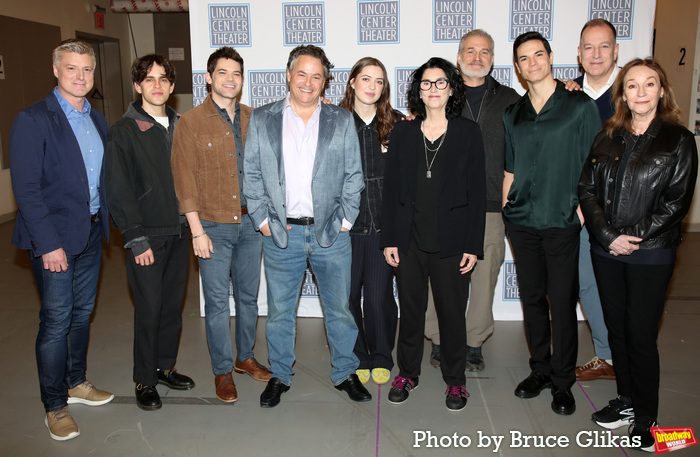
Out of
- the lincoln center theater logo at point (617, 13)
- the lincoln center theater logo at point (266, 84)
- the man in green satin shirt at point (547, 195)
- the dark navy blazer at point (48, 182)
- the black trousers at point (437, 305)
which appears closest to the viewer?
the dark navy blazer at point (48, 182)

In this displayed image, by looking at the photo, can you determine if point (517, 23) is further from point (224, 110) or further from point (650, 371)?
point (650, 371)

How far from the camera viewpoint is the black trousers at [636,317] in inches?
101

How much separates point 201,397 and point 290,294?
2.71 ft

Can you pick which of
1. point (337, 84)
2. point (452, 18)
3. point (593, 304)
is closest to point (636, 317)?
point (593, 304)

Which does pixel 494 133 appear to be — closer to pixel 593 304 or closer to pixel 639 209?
pixel 639 209

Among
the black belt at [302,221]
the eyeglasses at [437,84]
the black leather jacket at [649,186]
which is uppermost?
the eyeglasses at [437,84]

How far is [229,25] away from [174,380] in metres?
2.72

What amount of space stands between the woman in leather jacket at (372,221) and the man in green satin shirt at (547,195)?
0.72 metres

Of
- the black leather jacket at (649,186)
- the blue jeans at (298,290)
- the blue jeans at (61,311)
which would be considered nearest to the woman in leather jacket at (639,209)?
the black leather jacket at (649,186)

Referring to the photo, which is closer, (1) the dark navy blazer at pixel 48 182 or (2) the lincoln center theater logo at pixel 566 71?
(1) the dark navy blazer at pixel 48 182

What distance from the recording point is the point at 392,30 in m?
4.26

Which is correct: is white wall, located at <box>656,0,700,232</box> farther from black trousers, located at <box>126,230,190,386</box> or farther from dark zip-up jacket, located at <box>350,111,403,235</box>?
black trousers, located at <box>126,230,190,386</box>

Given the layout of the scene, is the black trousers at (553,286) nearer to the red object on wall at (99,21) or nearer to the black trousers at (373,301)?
the black trousers at (373,301)

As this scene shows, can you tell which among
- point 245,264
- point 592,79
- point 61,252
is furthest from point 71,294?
point 592,79
